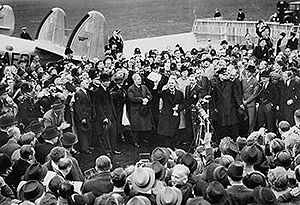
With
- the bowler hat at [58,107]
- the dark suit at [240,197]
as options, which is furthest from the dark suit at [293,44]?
the dark suit at [240,197]

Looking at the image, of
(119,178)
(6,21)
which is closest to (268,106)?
(119,178)

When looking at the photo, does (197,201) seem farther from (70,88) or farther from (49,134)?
(70,88)

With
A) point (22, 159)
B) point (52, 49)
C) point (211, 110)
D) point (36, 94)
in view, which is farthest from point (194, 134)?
point (52, 49)

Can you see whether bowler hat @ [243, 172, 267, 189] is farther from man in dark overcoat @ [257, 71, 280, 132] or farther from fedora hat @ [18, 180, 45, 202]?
man in dark overcoat @ [257, 71, 280, 132]

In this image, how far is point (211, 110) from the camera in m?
10.1

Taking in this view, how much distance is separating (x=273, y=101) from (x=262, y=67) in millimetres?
1263

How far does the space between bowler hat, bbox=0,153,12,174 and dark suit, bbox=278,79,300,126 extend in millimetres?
5688

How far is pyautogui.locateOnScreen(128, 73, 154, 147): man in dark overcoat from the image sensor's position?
31.7ft

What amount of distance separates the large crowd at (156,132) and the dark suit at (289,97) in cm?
2

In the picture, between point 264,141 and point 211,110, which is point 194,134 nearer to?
point 211,110

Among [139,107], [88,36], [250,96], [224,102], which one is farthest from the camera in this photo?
[88,36]

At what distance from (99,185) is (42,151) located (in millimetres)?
1551

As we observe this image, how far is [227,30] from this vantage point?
75.4ft

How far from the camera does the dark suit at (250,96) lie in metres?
10.1
